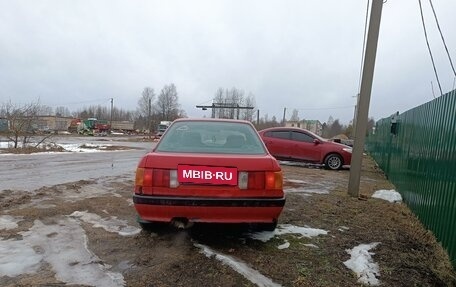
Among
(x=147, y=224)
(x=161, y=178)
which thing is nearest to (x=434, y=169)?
(x=161, y=178)

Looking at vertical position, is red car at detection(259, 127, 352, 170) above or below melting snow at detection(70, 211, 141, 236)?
above

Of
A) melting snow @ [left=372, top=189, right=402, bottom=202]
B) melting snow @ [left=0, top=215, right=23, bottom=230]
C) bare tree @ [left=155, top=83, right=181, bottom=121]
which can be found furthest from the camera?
bare tree @ [left=155, top=83, right=181, bottom=121]

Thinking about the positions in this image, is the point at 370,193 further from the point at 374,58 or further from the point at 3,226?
the point at 3,226

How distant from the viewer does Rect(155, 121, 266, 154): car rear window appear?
4.42m

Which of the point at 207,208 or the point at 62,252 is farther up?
the point at 207,208

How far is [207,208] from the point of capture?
3.83m

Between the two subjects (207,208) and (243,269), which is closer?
(243,269)

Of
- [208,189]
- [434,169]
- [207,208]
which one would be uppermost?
[434,169]

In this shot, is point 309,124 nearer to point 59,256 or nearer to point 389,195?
point 389,195

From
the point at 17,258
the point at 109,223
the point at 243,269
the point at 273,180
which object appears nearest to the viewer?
the point at 243,269

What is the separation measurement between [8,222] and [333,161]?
11.7 m

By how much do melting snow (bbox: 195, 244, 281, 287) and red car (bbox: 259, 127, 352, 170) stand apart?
11.0m

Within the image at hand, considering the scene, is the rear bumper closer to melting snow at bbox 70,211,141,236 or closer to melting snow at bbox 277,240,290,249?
melting snow at bbox 277,240,290,249

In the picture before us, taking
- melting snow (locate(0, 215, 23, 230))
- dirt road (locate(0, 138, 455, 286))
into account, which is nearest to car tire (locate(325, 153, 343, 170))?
dirt road (locate(0, 138, 455, 286))
